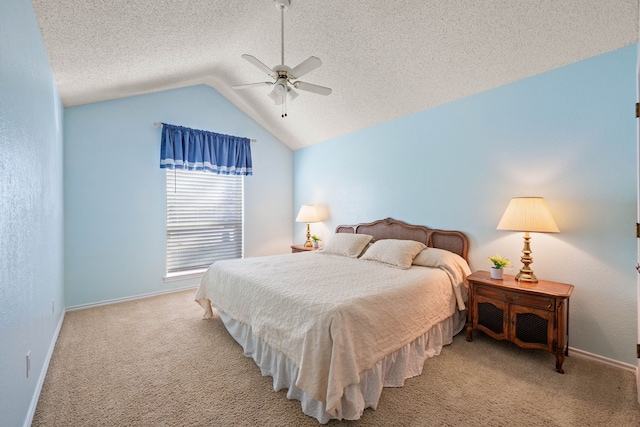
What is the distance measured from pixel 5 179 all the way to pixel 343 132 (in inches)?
152

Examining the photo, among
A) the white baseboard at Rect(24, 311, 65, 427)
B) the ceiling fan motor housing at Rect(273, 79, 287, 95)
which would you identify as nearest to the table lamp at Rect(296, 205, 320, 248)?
the ceiling fan motor housing at Rect(273, 79, 287, 95)

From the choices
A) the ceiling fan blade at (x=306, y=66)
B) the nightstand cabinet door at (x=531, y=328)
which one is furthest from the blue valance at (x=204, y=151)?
the nightstand cabinet door at (x=531, y=328)

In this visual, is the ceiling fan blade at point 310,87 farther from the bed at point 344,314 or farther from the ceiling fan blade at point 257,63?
the bed at point 344,314

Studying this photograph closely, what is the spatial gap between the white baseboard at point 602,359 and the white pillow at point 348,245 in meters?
2.18

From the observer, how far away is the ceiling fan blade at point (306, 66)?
2217mm

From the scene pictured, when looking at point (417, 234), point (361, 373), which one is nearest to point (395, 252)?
point (417, 234)

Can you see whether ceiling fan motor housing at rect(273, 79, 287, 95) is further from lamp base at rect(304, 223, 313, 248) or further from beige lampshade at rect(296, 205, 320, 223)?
lamp base at rect(304, 223, 313, 248)

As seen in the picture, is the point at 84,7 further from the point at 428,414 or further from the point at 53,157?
the point at 428,414

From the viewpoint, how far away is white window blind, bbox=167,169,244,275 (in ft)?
14.2

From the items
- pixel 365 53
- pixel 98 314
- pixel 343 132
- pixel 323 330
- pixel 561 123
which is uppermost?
pixel 365 53

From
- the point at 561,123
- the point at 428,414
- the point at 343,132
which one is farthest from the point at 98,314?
the point at 561,123

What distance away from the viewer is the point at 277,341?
1968mm

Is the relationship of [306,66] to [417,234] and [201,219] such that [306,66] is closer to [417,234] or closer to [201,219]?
[417,234]

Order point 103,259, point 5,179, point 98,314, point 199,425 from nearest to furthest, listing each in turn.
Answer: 1. point 5,179
2. point 199,425
3. point 98,314
4. point 103,259
